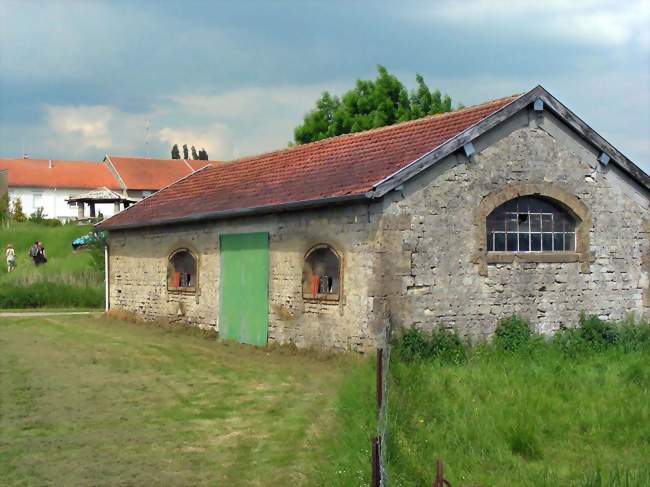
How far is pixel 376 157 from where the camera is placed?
16516mm

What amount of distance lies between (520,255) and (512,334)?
1.52m

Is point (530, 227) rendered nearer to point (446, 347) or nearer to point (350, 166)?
point (446, 347)

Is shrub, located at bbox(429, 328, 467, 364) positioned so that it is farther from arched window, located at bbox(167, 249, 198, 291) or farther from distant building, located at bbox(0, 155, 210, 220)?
distant building, located at bbox(0, 155, 210, 220)

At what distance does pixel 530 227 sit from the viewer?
16.1 m

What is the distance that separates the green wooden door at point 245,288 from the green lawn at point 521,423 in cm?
512

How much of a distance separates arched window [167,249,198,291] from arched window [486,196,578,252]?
7859 mm

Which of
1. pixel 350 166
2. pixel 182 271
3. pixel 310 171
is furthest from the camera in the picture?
pixel 182 271

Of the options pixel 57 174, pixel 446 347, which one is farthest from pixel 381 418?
pixel 57 174

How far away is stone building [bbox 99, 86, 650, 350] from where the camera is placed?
1468 cm

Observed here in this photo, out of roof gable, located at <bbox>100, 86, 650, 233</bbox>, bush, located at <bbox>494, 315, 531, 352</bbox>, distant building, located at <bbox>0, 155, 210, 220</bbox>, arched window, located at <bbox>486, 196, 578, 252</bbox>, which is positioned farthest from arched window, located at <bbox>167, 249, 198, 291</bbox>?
distant building, located at <bbox>0, 155, 210, 220</bbox>

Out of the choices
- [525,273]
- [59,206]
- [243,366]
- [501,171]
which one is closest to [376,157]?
[501,171]

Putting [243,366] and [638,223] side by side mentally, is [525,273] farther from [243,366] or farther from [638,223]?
[243,366]

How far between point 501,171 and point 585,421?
684 centimetres

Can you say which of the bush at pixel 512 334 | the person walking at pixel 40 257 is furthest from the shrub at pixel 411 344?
the person walking at pixel 40 257
